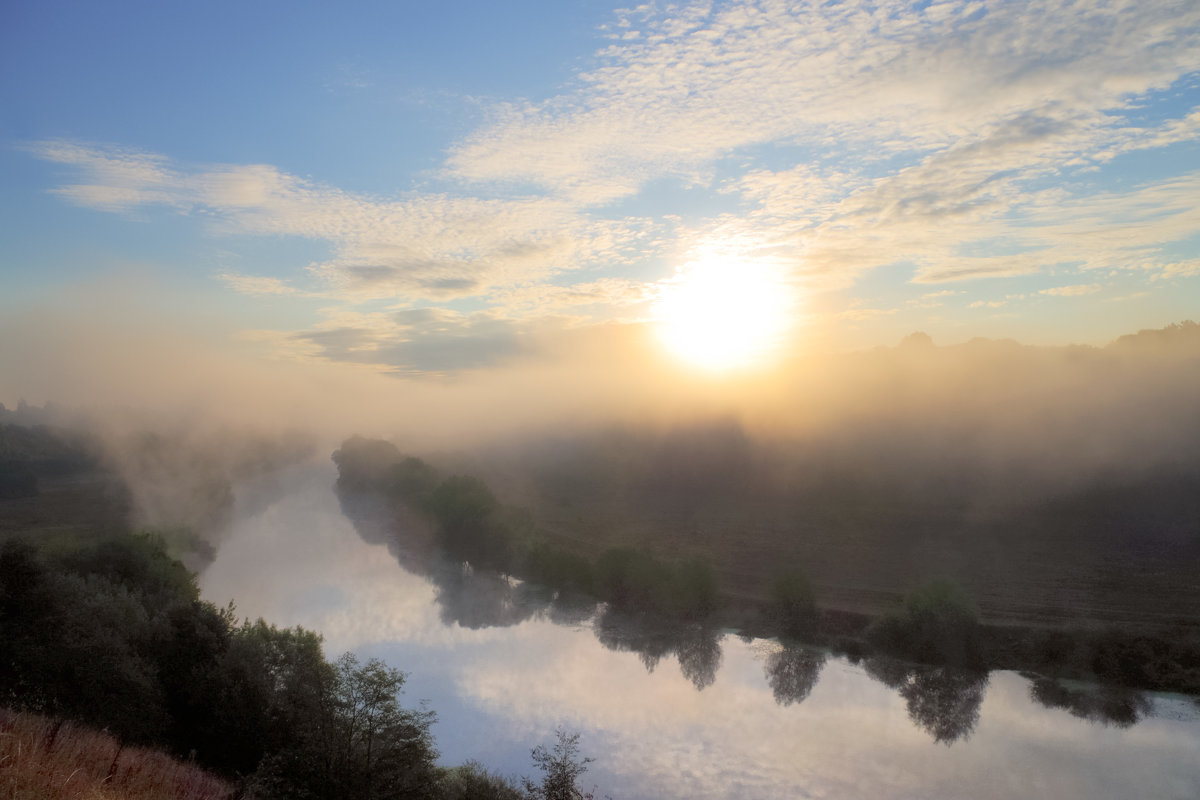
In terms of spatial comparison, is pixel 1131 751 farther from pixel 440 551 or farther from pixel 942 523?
pixel 440 551

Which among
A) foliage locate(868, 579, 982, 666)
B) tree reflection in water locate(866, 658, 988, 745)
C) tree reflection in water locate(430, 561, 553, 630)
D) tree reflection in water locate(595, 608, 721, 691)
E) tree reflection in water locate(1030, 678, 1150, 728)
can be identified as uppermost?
foliage locate(868, 579, 982, 666)

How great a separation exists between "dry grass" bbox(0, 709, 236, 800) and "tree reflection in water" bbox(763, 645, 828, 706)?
85.8 feet

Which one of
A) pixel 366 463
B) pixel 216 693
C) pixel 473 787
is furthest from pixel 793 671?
pixel 366 463

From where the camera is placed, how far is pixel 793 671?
120 feet

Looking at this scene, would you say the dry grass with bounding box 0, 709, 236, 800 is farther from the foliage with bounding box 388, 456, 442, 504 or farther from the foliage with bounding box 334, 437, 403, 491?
the foliage with bounding box 334, 437, 403, 491

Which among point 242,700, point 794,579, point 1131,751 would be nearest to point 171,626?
point 242,700

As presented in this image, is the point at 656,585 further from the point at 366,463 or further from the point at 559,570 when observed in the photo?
the point at 366,463

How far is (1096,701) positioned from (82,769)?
39.3 metres

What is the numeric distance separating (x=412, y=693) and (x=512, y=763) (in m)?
8.57

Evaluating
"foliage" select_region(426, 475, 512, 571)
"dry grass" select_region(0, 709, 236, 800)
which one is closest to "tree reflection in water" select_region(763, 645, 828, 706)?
"foliage" select_region(426, 475, 512, 571)

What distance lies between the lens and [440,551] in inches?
2475

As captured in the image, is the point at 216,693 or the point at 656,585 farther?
the point at 656,585

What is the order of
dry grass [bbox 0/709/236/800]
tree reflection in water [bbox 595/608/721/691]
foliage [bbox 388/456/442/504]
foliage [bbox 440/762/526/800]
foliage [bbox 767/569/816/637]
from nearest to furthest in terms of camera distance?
dry grass [bbox 0/709/236/800], foliage [bbox 440/762/526/800], tree reflection in water [bbox 595/608/721/691], foliage [bbox 767/569/816/637], foliage [bbox 388/456/442/504]

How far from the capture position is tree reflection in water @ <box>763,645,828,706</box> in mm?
34062
